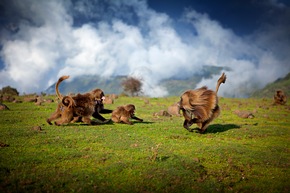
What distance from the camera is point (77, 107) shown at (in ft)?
44.8

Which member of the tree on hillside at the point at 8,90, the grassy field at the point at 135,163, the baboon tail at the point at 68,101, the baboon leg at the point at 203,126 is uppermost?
the tree on hillside at the point at 8,90

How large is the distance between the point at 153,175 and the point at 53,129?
23.5ft

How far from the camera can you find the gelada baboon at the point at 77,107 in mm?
13492

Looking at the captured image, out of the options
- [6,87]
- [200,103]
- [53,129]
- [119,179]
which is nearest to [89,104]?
[53,129]

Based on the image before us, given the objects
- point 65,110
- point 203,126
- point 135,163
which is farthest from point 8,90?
point 135,163

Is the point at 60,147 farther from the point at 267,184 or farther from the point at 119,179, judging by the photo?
the point at 267,184

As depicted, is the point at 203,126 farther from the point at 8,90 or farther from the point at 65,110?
the point at 8,90

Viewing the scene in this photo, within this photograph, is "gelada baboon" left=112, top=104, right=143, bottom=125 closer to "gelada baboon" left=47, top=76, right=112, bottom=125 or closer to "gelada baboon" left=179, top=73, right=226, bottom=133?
"gelada baboon" left=47, top=76, right=112, bottom=125

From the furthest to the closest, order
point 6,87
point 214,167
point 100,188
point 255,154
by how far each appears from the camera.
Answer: point 6,87 < point 255,154 < point 214,167 < point 100,188

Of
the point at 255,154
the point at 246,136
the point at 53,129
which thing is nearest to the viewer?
the point at 255,154

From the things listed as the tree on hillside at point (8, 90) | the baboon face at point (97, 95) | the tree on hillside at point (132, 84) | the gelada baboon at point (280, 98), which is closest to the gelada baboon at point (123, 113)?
the baboon face at point (97, 95)

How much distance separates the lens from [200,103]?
510 inches

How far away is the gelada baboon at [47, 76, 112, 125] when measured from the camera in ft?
44.3

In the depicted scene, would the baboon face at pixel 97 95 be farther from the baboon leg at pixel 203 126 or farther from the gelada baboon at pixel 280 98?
the gelada baboon at pixel 280 98
